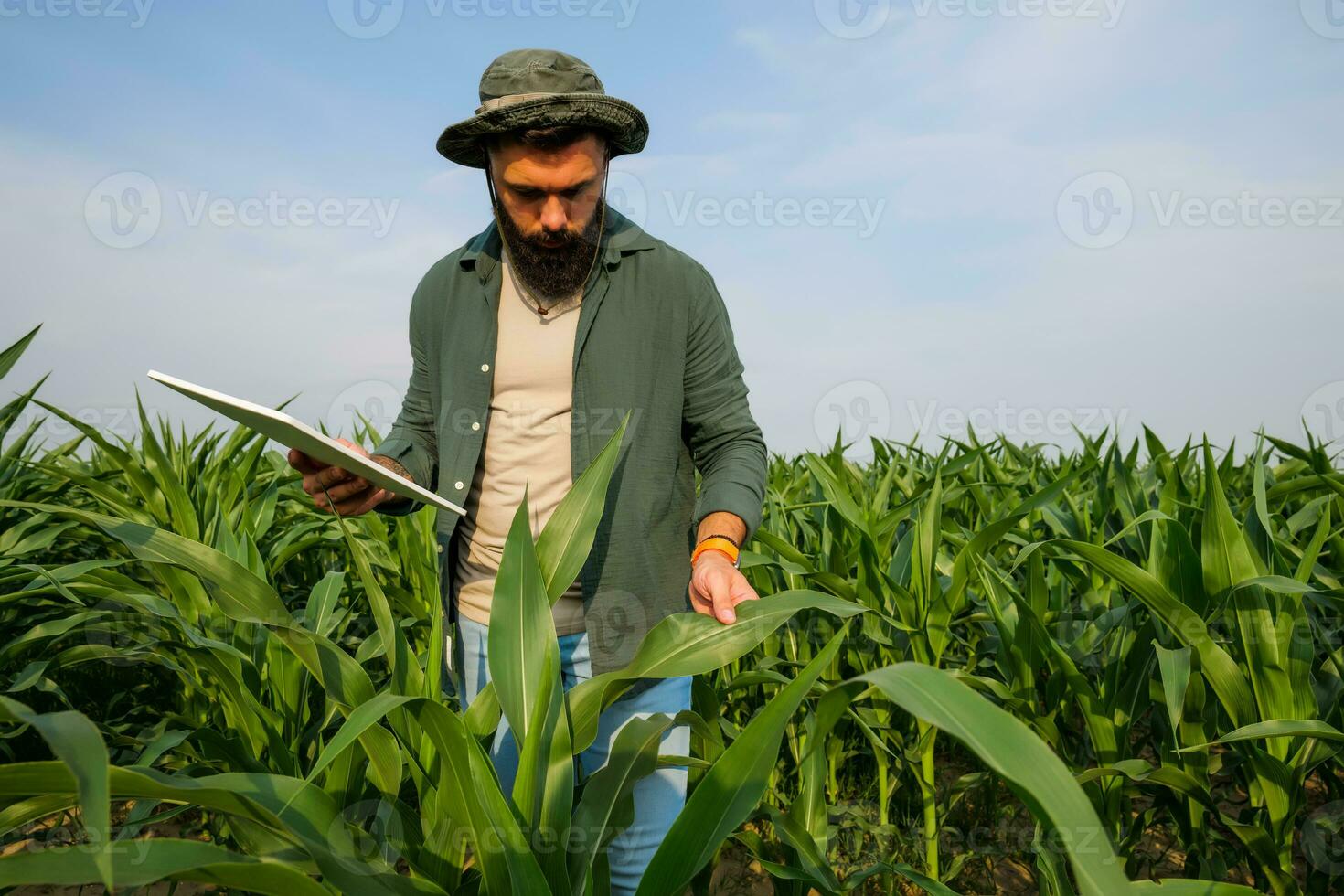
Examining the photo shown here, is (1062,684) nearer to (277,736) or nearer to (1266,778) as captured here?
(1266,778)

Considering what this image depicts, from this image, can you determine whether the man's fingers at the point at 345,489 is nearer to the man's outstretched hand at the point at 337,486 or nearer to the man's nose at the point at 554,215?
the man's outstretched hand at the point at 337,486

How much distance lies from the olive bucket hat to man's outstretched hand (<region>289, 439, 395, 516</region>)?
20.5 inches

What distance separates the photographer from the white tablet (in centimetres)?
89

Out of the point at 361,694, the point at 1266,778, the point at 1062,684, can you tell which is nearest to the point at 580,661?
the point at 361,694

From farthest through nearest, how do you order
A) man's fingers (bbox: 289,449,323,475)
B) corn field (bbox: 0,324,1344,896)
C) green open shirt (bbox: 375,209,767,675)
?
green open shirt (bbox: 375,209,767,675), man's fingers (bbox: 289,449,323,475), corn field (bbox: 0,324,1344,896)

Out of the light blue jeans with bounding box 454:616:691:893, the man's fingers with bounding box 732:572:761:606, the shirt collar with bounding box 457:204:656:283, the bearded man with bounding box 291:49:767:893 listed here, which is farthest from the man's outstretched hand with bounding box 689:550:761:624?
the shirt collar with bounding box 457:204:656:283

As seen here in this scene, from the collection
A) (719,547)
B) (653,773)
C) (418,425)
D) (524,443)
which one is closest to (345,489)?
(524,443)

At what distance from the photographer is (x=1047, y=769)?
63cm

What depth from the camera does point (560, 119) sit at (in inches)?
53.2

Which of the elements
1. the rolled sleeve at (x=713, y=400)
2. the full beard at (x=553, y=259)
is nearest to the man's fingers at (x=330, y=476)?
the full beard at (x=553, y=259)

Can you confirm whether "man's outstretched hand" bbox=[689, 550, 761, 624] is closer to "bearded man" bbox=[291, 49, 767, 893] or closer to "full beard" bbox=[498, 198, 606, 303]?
"bearded man" bbox=[291, 49, 767, 893]

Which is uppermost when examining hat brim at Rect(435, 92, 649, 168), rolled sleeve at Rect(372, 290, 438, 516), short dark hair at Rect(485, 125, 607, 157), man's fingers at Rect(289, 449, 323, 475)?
hat brim at Rect(435, 92, 649, 168)

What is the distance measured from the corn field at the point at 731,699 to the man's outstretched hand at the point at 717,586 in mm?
100

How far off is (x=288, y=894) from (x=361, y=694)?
324 millimetres
